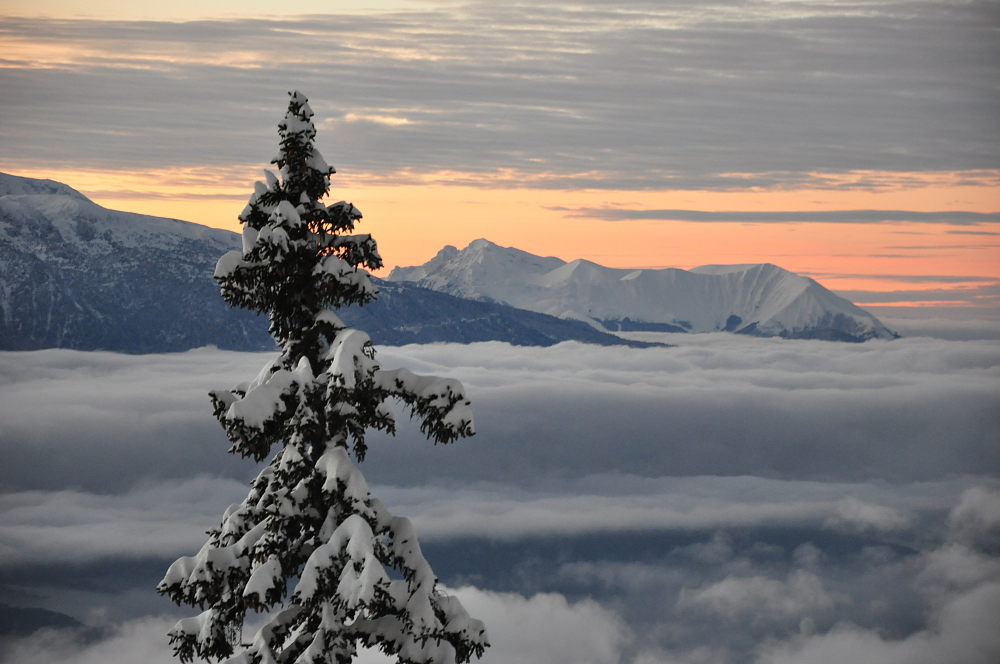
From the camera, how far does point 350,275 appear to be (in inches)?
965

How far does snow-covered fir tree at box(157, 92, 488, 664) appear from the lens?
23656 mm

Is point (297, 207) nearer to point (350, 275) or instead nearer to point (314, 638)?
point (350, 275)

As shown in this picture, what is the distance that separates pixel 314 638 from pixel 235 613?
5.08 ft

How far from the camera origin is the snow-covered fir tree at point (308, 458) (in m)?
23.7

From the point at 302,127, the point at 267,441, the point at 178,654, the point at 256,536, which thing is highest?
the point at 302,127

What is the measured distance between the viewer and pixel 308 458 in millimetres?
24594

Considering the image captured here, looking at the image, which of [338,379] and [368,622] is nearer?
[338,379]

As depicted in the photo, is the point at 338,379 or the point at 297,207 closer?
the point at 338,379

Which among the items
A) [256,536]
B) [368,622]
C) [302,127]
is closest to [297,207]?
[302,127]

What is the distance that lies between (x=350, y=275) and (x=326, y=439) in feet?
9.45

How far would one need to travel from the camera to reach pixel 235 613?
24.7 metres

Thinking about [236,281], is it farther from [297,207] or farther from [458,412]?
[458,412]

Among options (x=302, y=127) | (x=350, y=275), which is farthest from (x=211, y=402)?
(x=302, y=127)

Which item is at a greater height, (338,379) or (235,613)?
(338,379)
